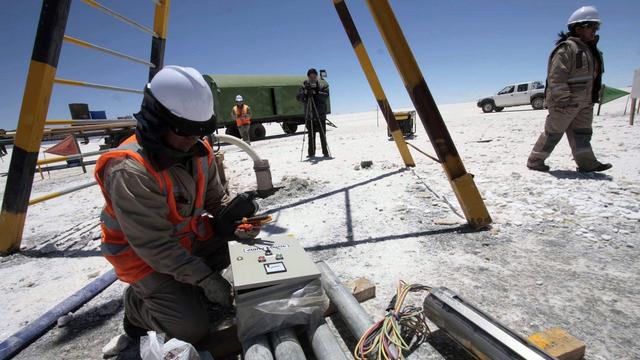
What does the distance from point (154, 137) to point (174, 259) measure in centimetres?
64

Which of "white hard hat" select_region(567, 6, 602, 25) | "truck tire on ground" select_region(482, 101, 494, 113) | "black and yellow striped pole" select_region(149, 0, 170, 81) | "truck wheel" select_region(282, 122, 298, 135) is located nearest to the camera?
"black and yellow striped pole" select_region(149, 0, 170, 81)

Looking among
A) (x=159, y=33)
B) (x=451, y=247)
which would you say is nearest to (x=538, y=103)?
(x=451, y=247)

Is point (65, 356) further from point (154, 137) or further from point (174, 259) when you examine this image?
point (154, 137)

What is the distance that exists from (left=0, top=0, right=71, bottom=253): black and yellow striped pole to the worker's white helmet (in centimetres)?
207

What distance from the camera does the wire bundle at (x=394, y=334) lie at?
139cm

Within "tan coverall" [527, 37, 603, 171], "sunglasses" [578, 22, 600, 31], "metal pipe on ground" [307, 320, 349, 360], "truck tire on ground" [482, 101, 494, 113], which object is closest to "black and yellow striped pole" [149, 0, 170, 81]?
"metal pipe on ground" [307, 320, 349, 360]

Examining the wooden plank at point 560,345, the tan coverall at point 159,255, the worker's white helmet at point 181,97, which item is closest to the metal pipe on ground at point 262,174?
the tan coverall at point 159,255

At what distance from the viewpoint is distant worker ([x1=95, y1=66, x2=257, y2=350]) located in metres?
1.50

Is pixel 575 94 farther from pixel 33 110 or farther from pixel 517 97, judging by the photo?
pixel 517 97

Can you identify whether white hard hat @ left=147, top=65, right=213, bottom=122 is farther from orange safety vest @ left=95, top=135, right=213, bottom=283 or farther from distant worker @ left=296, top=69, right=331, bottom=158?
distant worker @ left=296, top=69, right=331, bottom=158

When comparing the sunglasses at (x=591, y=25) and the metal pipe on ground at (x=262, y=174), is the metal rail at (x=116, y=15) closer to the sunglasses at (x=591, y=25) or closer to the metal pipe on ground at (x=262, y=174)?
the metal pipe on ground at (x=262, y=174)

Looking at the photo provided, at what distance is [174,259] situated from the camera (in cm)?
157

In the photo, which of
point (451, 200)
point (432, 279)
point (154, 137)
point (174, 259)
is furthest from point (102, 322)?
point (451, 200)

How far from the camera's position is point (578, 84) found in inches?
154
